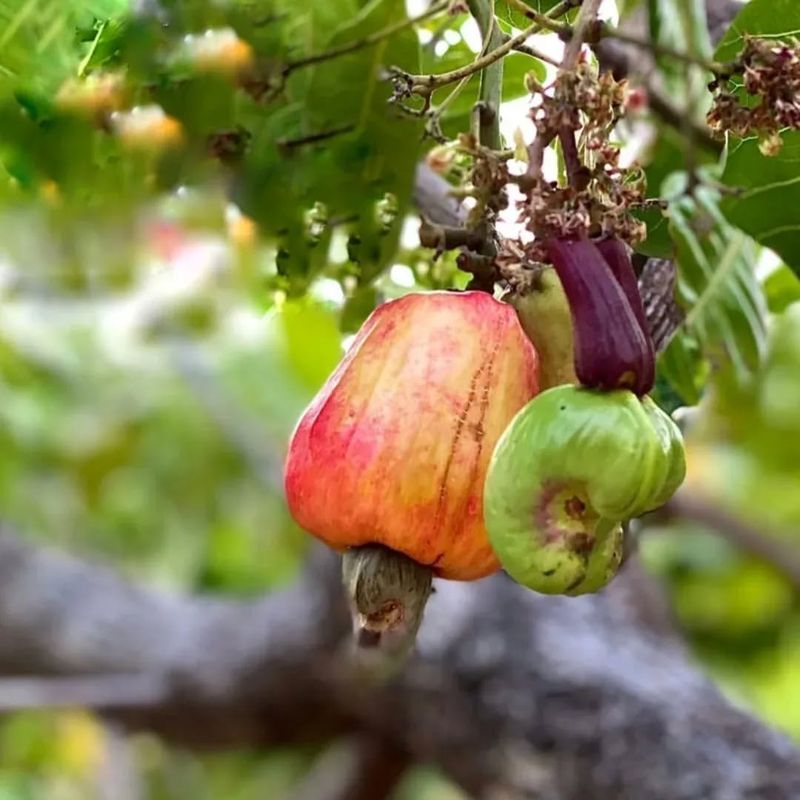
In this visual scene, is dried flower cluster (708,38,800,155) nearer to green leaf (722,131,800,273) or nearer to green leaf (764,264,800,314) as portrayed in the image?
green leaf (722,131,800,273)

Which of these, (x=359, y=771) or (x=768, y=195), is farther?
(x=359, y=771)

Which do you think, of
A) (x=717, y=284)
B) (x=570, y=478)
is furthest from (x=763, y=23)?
(x=570, y=478)

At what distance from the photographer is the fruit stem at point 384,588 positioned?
51 centimetres

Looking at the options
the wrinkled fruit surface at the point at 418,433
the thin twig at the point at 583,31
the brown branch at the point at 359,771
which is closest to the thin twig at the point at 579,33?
the thin twig at the point at 583,31

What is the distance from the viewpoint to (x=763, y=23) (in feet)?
2.09

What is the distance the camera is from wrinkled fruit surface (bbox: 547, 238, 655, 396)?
0.45m

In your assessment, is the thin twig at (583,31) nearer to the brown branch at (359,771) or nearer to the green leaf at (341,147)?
the green leaf at (341,147)

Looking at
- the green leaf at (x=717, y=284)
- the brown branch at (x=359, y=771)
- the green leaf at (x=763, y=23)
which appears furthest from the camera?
the brown branch at (x=359, y=771)

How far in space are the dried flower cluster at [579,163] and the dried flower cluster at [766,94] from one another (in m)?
0.05

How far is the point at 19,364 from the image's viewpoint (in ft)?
7.37

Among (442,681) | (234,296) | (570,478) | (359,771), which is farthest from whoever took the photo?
(359,771)

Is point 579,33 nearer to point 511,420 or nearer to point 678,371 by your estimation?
point 511,420

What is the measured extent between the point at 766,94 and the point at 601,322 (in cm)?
12

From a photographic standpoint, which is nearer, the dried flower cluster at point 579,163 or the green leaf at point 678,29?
the dried flower cluster at point 579,163
